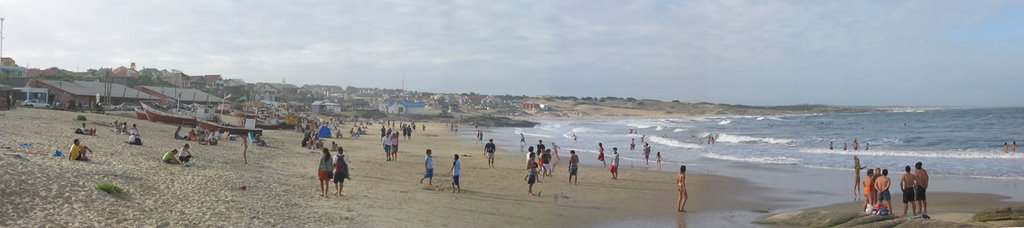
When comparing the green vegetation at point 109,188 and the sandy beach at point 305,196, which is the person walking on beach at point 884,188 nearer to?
the sandy beach at point 305,196

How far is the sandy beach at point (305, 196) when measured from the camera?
959 cm

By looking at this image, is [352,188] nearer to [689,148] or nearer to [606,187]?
[606,187]

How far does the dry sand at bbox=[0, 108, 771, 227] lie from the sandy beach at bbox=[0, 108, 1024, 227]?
0.03 metres

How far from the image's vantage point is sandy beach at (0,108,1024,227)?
959cm

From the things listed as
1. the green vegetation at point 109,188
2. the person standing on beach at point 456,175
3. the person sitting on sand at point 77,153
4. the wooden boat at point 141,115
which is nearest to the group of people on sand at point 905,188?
the person standing on beach at point 456,175

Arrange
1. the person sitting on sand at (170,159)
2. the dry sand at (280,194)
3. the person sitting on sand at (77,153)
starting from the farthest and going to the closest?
the person sitting on sand at (170,159) → the person sitting on sand at (77,153) → the dry sand at (280,194)

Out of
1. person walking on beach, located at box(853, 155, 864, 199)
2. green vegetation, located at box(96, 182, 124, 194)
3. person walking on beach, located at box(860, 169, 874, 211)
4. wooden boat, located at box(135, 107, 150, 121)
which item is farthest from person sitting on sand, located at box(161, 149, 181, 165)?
wooden boat, located at box(135, 107, 150, 121)

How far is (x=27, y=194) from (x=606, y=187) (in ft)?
40.5

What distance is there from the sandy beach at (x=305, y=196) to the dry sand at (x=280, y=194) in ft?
0.08

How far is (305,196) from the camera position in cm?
1323

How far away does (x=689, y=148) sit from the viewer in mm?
36344

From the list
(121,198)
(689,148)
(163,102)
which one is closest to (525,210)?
(121,198)

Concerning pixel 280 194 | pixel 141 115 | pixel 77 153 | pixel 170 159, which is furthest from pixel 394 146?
pixel 141 115

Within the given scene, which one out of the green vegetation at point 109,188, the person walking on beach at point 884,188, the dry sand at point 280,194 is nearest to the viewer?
the dry sand at point 280,194
